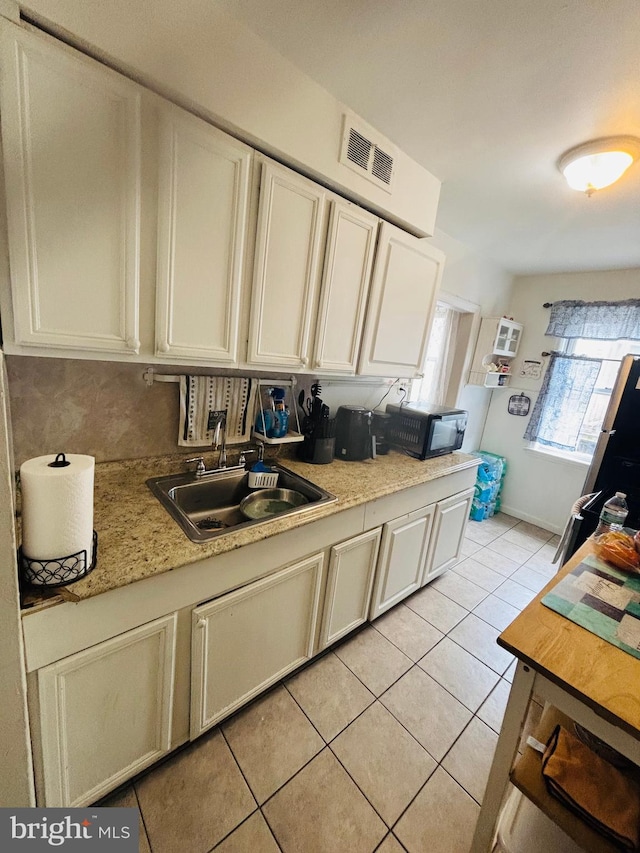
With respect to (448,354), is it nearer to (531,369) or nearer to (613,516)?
(531,369)

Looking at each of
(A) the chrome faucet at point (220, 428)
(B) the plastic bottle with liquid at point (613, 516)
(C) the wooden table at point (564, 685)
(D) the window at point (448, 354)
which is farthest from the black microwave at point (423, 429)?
(C) the wooden table at point (564, 685)

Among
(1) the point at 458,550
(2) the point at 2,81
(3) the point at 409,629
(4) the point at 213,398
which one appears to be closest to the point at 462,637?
(3) the point at 409,629

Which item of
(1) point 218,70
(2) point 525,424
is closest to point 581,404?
(2) point 525,424

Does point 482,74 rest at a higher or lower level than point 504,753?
higher

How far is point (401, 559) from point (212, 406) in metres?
1.34

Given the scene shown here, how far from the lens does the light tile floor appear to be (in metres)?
1.08

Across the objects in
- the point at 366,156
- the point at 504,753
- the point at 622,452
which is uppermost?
the point at 366,156

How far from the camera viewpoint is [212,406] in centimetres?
161

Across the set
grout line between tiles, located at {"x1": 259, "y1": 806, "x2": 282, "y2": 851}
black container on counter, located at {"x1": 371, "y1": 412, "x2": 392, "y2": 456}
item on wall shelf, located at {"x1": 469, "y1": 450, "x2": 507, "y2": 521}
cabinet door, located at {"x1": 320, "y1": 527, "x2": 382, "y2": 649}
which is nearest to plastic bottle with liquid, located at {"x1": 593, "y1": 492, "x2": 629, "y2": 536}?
cabinet door, located at {"x1": 320, "y1": 527, "x2": 382, "y2": 649}

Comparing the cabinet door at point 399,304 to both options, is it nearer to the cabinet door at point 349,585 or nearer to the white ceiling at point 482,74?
the white ceiling at point 482,74

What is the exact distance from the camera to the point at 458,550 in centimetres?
246

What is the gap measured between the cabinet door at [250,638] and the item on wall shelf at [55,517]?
0.43m

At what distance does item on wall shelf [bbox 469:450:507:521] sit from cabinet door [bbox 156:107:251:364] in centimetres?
299

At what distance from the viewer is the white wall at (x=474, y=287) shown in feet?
8.96
